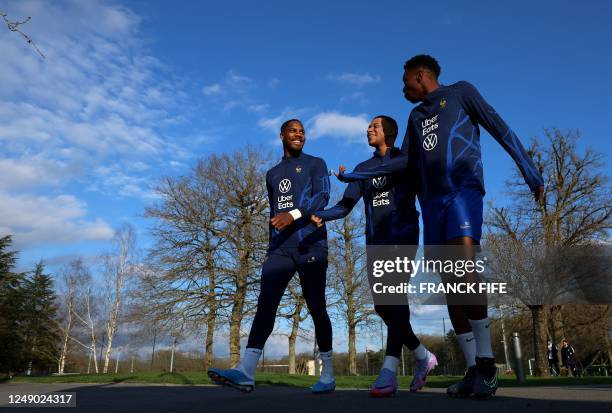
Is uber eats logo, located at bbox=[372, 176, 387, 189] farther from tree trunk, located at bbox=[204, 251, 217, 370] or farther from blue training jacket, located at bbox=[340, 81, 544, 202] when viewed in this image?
tree trunk, located at bbox=[204, 251, 217, 370]

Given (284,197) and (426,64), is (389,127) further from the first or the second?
(284,197)

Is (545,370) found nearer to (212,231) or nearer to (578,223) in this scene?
(578,223)

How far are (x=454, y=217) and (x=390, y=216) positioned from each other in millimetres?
1019

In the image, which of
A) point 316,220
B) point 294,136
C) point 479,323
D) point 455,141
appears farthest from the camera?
point 294,136

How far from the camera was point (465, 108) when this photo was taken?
3482 millimetres

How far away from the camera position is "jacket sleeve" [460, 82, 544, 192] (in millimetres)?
3227

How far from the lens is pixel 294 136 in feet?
15.9

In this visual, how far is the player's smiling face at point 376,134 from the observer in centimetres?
454

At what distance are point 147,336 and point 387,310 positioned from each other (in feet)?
67.7

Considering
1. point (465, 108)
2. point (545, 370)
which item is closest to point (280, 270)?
point (465, 108)

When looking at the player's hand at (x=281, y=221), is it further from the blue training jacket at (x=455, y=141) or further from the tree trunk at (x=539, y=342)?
the tree trunk at (x=539, y=342)

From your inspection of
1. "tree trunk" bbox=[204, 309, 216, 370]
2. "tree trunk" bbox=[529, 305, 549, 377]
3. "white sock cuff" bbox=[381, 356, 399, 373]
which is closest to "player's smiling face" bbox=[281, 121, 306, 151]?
"white sock cuff" bbox=[381, 356, 399, 373]

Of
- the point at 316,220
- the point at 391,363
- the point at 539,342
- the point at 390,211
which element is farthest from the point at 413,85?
the point at 539,342

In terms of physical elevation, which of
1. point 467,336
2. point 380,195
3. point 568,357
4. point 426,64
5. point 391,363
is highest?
point 426,64
